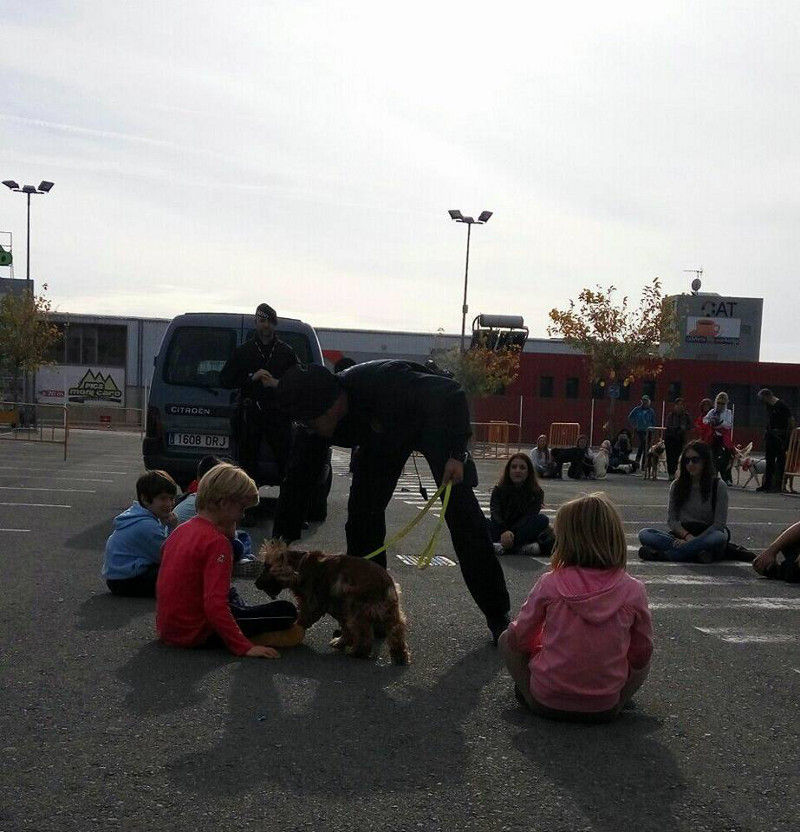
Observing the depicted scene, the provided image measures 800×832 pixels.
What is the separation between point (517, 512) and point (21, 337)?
3421 centimetres

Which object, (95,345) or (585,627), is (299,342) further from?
(95,345)

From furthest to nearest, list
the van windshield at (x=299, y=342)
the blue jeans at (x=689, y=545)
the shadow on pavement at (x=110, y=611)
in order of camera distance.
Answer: the van windshield at (x=299, y=342)
the blue jeans at (x=689, y=545)
the shadow on pavement at (x=110, y=611)

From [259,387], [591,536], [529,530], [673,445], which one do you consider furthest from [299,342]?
[673,445]

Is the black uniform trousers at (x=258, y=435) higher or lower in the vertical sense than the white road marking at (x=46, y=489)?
higher

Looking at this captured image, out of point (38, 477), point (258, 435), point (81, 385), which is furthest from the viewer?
point (81, 385)

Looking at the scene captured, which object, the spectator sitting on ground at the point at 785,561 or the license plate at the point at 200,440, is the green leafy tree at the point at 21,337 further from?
the spectator sitting on ground at the point at 785,561

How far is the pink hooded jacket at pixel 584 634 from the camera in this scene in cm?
423

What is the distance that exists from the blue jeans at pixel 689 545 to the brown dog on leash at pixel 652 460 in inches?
532

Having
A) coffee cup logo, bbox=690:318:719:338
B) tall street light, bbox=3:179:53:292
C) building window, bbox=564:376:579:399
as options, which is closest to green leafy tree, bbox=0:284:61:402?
tall street light, bbox=3:179:53:292

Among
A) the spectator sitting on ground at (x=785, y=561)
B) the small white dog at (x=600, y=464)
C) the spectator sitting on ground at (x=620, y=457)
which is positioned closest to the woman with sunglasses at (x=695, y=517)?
the spectator sitting on ground at (x=785, y=561)

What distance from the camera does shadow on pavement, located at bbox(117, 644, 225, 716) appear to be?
14.6 ft

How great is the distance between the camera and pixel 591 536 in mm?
4285

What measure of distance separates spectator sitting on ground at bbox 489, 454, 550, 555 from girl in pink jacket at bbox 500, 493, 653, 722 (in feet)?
17.5

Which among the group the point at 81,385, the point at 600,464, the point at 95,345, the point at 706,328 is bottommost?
the point at 81,385
